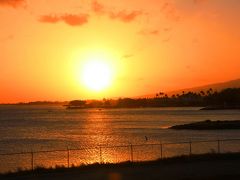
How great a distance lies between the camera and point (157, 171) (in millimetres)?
28062

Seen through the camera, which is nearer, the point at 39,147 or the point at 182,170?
the point at 182,170

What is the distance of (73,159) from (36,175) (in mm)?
27443

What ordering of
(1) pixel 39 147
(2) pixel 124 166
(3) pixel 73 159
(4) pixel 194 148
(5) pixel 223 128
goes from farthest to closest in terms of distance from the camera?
(5) pixel 223 128 → (1) pixel 39 147 → (4) pixel 194 148 → (3) pixel 73 159 → (2) pixel 124 166

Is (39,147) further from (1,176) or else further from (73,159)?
(1,176)

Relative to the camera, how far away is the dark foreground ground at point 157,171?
2594 cm

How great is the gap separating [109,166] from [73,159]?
980 inches

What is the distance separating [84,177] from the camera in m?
26.0

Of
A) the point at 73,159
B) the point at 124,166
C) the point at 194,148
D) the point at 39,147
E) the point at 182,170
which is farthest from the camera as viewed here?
the point at 39,147

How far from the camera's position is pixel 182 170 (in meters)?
28.2

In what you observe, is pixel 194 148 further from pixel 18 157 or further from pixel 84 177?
pixel 84 177

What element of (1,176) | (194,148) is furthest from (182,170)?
(194,148)

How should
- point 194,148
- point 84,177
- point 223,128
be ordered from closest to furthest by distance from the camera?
point 84,177
point 194,148
point 223,128

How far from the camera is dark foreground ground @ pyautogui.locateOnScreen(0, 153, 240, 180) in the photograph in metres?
25.9

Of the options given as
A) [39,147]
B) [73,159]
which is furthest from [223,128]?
[73,159]
